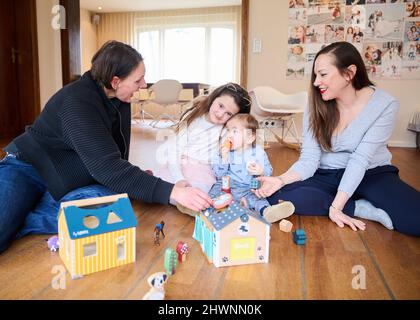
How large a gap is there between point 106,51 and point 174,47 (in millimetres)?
7315

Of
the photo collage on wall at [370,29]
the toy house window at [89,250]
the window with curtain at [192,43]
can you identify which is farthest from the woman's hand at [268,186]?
the window with curtain at [192,43]

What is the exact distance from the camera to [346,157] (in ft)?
5.41

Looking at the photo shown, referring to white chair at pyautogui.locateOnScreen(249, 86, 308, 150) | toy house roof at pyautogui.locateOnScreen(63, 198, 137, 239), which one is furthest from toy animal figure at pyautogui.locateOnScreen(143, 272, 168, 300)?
white chair at pyautogui.locateOnScreen(249, 86, 308, 150)

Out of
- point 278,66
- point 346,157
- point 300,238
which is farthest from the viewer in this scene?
point 278,66

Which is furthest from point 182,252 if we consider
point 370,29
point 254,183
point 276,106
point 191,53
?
point 191,53

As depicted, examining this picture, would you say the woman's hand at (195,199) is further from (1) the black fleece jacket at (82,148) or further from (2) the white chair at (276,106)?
(2) the white chair at (276,106)

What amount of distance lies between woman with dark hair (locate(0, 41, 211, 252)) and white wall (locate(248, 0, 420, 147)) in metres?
2.99

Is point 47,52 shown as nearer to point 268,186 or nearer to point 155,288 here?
point 268,186

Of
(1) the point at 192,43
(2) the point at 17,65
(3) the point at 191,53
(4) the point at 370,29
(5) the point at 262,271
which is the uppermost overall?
(1) the point at 192,43

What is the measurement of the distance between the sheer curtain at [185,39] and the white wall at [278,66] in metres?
3.78

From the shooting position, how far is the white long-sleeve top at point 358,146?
4.92 feet

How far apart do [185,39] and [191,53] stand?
325 millimetres
